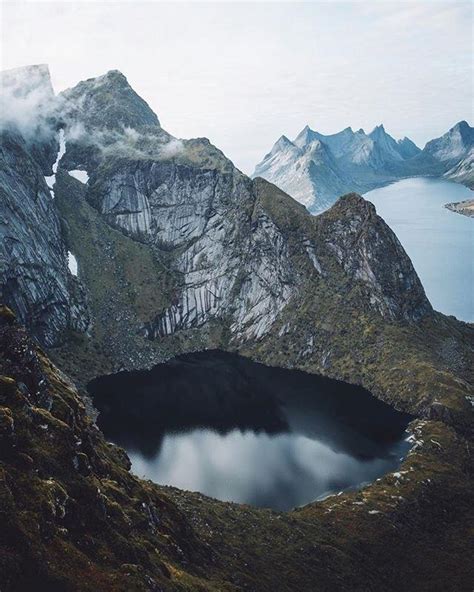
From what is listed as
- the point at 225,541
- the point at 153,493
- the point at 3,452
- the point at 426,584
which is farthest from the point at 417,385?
the point at 3,452

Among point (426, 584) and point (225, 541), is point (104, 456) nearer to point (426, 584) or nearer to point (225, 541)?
point (225, 541)

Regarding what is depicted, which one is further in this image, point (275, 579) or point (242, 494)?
point (242, 494)

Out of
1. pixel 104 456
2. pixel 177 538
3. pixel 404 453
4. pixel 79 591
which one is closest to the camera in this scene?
pixel 79 591

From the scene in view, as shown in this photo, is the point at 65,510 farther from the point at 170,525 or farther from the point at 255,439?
the point at 255,439

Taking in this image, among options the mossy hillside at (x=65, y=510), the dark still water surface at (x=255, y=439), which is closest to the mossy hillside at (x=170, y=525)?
the mossy hillside at (x=65, y=510)

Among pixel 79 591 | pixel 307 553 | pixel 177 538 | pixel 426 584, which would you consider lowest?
pixel 426 584

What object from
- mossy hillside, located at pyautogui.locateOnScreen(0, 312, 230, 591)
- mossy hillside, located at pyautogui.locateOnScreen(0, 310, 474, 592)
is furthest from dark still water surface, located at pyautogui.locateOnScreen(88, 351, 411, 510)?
mossy hillside, located at pyautogui.locateOnScreen(0, 312, 230, 591)

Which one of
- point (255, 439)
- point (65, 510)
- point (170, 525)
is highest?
point (65, 510)

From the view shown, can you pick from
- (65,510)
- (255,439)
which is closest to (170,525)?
(65,510)

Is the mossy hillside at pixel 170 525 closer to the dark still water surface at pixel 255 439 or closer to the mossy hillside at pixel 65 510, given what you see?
the mossy hillside at pixel 65 510
